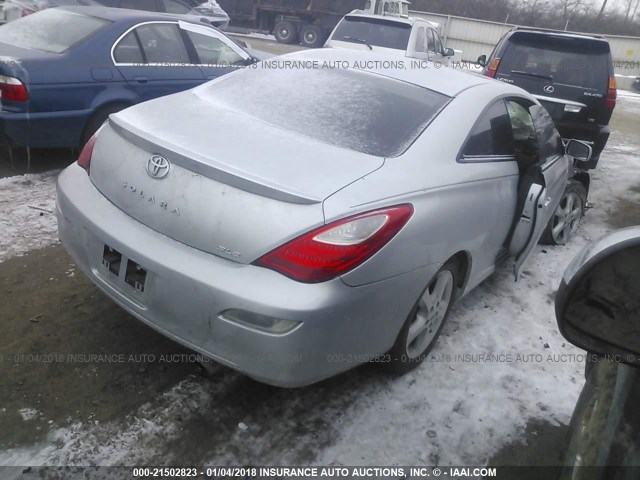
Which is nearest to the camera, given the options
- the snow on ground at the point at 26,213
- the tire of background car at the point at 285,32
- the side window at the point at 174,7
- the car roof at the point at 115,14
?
Result: the snow on ground at the point at 26,213

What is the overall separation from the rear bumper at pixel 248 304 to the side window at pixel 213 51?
3994 mm

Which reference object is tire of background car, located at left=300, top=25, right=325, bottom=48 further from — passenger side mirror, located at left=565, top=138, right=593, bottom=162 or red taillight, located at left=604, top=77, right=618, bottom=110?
passenger side mirror, located at left=565, top=138, right=593, bottom=162

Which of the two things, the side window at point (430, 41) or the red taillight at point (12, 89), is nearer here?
the red taillight at point (12, 89)

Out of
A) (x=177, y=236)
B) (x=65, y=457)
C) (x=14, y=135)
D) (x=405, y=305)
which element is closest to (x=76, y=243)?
(x=177, y=236)

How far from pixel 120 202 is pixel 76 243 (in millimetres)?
358

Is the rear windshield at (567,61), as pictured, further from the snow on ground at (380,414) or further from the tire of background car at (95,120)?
the tire of background car at (95,120)

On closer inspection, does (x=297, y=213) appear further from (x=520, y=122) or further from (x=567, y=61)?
(x=567, y=61)

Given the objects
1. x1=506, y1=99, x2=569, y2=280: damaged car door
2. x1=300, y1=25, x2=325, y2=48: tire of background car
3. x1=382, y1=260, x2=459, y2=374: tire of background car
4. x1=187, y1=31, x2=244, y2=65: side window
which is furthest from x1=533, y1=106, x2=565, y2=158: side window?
x1=300, y1=25, x2=325, y2=48: tire of background car

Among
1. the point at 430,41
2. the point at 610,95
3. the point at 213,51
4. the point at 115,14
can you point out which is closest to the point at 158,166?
the point at 115,14

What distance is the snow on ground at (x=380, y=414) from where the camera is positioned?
7.25 feet

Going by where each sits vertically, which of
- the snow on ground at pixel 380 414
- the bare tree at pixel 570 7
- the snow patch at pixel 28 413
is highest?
the bare tree at pixel 570 7

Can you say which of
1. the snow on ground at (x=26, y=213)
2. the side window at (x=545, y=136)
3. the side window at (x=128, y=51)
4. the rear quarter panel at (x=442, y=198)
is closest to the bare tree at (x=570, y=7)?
the side window at (x=545, y=136)

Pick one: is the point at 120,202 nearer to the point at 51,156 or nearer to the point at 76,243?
the point at 76,243

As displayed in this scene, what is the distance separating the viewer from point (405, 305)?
2363 mm
